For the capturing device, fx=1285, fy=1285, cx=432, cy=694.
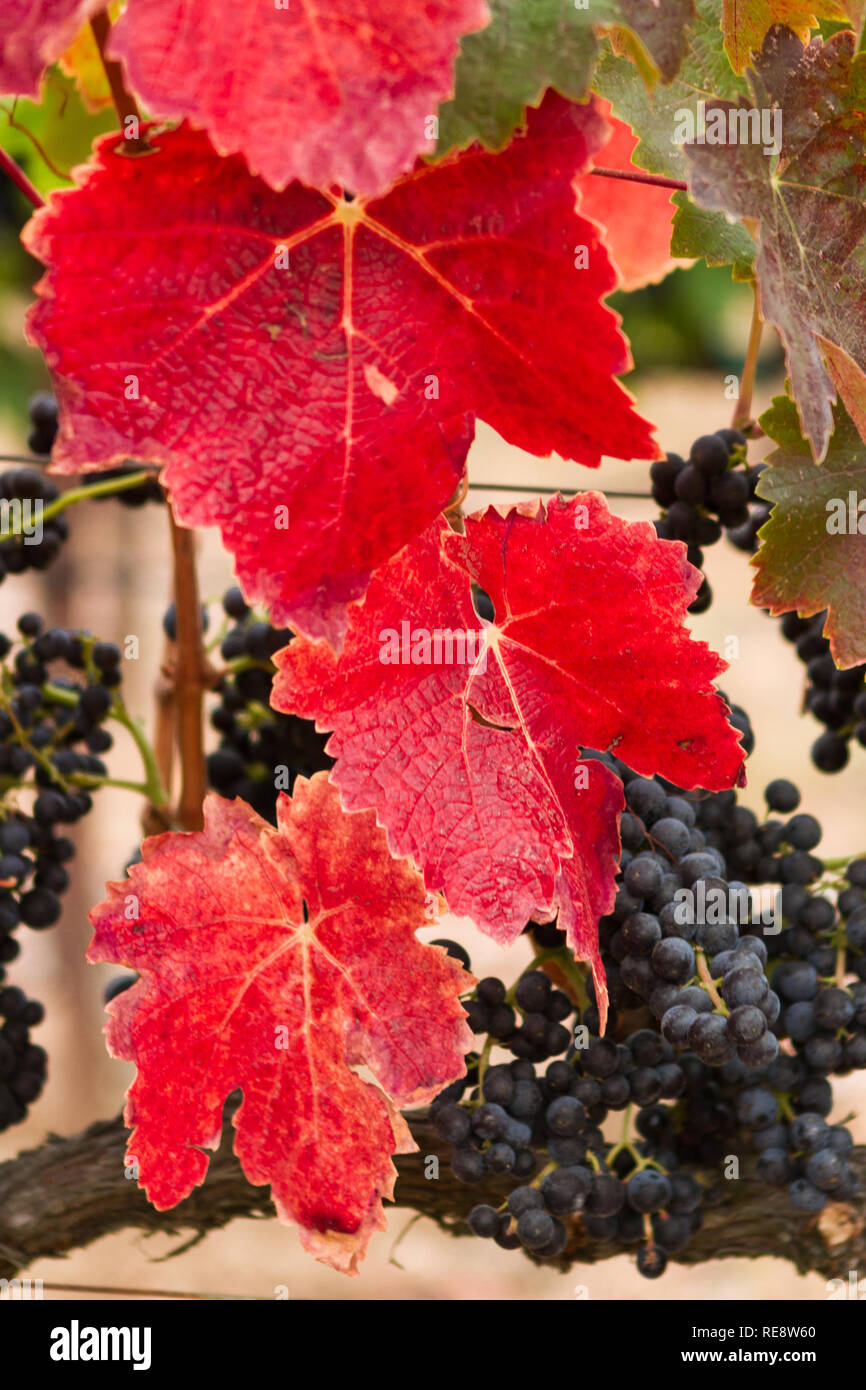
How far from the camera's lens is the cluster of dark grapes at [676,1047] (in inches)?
18.9

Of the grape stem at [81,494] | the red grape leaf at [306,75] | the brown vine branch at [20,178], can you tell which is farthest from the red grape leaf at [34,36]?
the grape stem at [81,494]

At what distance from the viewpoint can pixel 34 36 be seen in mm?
327

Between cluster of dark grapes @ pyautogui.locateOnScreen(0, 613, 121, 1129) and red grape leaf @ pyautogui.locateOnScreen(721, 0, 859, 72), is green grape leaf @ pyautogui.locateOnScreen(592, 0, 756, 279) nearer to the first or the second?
red grape leaf @ pyautogui.locateOnScreen(721, 0, 859, 72)

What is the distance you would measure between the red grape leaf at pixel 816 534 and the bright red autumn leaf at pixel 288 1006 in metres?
0.18

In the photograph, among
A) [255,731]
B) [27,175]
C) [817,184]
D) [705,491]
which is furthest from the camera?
[27,175]

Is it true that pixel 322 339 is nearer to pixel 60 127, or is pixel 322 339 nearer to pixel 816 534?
pixel 816 534

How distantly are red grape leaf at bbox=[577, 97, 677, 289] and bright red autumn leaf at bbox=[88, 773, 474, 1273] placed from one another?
351 millimetres

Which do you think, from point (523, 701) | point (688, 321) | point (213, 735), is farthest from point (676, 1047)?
point (688, 321)

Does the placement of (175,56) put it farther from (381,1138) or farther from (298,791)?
(381,1138)

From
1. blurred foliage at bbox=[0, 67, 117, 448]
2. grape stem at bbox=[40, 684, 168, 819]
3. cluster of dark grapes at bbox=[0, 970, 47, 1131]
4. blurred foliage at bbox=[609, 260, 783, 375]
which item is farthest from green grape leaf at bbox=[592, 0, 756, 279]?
blurred foliage at bbox=[609, 260, 783, 375]

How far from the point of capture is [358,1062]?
462mm

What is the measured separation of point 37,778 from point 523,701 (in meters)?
0.30

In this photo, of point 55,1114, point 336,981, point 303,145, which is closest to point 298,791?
point 336,981

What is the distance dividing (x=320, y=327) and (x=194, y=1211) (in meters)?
0.43
